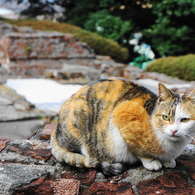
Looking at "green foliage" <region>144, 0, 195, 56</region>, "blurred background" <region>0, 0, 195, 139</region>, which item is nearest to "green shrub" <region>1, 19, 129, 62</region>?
"blurred background" <region>0, 0, 195, 139</region>

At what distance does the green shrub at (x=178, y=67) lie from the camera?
391 inches

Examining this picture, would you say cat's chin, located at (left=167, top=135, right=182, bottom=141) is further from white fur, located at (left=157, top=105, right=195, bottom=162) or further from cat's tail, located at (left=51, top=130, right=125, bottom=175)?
cat's tail, located at (left=51, top=130, right=125, bottom=175)

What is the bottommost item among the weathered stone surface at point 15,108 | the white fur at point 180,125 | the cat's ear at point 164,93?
the weathered stone surface at point 15,108

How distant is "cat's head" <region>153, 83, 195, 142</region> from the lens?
6.03ft

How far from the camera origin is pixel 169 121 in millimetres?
1891

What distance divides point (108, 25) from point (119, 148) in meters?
12.4

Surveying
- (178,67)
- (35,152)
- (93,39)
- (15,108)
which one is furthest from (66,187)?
(93,39)

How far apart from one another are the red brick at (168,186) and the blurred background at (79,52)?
3.25 metres

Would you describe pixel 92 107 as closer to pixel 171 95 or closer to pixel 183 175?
pixel 171 95

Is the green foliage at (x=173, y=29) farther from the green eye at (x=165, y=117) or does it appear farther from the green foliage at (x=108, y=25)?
the green eye at (x=165, y=117)

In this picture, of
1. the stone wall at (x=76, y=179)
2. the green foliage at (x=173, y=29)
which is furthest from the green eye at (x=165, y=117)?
the green foliage at (x=173, y=29)

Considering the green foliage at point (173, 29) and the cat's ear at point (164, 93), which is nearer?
the cat's ear at point (164, 93)

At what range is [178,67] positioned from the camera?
1023cm

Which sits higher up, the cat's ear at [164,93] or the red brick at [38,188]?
the cat's ear at [164,93]
